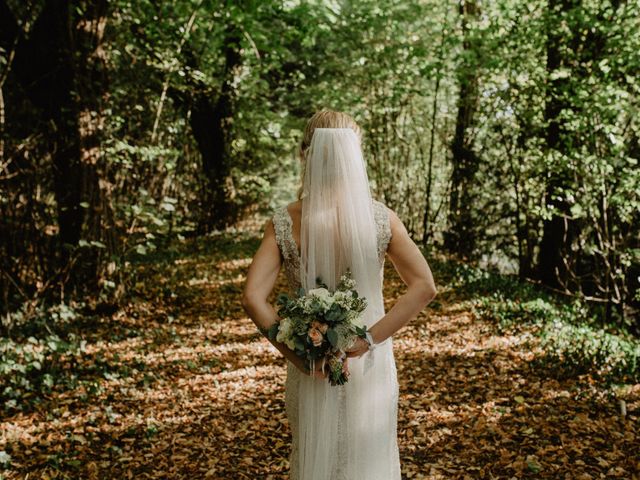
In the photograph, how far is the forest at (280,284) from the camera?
4.86 m

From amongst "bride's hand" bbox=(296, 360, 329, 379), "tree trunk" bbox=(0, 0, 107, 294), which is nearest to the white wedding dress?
"bride's hand" bbox=(296, 360, 329, 379)

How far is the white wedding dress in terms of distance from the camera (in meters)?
2.68

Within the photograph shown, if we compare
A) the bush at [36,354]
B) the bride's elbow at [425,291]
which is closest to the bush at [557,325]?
the bride's elbow at [425,291]

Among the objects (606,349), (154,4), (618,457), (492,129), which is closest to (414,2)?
(492,129)

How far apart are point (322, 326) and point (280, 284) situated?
29.9 feet

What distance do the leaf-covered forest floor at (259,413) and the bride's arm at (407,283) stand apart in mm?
2403

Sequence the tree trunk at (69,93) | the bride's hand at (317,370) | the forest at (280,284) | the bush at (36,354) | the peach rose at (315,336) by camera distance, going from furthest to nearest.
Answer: the tree trunk at (69,93), the bush at (36,354), the forest at (280,284), the bride's hand at (317,370), the peach rose at (315,336)

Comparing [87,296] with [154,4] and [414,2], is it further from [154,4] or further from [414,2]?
[414,2]

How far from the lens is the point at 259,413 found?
5.57 meters

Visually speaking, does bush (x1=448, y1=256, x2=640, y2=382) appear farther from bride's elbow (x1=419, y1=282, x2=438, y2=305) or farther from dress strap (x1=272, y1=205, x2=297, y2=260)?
dress strap (x1=272, y1=205, x2=297, y2=260)

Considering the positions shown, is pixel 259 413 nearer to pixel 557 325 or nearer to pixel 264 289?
pixel 264 289

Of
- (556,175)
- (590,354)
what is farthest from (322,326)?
(556,175)

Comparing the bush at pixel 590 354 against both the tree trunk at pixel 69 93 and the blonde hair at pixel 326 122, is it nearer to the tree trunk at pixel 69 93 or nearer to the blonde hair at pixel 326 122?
the blonde hair at pixel 326 122

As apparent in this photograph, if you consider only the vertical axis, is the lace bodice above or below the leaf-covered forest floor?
above
